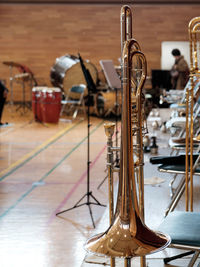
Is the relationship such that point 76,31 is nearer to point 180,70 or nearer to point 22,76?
point 22,76

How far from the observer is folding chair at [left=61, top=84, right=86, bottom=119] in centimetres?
1160

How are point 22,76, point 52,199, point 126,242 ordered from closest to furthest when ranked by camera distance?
point 126,242, point 52,199, point 22,76

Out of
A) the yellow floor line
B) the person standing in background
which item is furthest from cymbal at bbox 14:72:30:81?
the person standing in background

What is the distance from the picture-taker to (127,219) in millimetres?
A: 1863

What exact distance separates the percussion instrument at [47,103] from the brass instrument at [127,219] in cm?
878

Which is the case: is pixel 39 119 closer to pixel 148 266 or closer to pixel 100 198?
pixel 100 198

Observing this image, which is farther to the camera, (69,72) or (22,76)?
(22,76)

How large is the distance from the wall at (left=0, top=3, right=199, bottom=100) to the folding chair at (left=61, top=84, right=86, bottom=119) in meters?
1.33

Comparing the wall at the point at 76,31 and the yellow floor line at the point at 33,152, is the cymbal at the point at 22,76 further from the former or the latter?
the yellow floor line at the point at 33,152

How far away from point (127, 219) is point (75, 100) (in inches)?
422

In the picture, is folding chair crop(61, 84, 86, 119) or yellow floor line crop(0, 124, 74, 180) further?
folding chair crop(61, 84, 86, 119)

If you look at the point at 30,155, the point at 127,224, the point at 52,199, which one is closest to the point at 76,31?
the point at 30,155

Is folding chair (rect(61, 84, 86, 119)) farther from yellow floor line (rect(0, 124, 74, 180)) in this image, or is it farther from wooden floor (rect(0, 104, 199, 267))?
wooden floor (rect(0, 104, 199, 267))

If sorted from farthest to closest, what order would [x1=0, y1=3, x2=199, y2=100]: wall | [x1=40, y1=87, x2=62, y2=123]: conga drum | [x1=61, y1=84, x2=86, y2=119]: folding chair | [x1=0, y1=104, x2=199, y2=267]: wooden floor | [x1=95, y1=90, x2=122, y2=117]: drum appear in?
[x1=0, y1=3, x2=199, y2=100]: wall → [x1=61, y1=84, x2=86, y2=119]: folding chair → [x1=95, y1=90, x2=122, y2=117]: drum → [x1=40, y1=87, x2=62, y2=123]: conga drum → [x1=0, y1=104, x2=199, y2=267]: wooden floor
